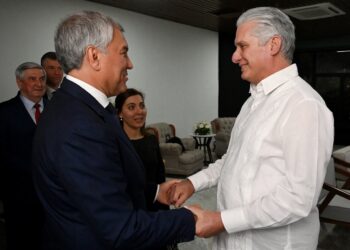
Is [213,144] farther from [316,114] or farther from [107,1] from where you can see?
[316,114]

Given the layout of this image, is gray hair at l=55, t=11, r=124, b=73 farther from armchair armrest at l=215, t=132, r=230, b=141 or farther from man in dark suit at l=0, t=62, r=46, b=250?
armchair armrest at l=215, t=132, r=230, b=141

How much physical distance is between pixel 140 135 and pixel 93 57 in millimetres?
1440

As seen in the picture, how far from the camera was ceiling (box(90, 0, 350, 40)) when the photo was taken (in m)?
5.53

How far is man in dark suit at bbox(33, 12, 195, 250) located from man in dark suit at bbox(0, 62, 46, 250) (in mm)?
1520

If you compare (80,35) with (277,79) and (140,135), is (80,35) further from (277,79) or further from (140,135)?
(140,135)

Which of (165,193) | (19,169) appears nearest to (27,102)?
(19,169)

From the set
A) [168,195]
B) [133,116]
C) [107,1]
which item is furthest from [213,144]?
[168,195]

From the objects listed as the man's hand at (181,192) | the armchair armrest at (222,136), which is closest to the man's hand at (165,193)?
the man's hand at (181,192)

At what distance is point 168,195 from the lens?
177 cm

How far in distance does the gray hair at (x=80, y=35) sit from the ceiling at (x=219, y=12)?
480 centimetres

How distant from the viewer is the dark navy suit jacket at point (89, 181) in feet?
3.23

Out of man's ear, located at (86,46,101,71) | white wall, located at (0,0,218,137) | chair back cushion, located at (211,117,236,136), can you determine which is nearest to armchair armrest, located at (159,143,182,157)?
white wall, located at (0,0,218,137)

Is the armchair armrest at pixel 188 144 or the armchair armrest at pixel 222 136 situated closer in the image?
the armchair armrest at pixel 188 144

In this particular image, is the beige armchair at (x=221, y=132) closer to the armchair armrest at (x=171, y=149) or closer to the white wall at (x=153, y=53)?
the white wall at (x=153, y=53)
